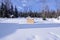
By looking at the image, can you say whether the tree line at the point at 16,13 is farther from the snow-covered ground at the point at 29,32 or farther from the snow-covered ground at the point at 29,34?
the snow-covered ground at the point at 29,34

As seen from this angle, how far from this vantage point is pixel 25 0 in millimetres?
7969

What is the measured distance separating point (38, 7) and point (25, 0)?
1.27 m

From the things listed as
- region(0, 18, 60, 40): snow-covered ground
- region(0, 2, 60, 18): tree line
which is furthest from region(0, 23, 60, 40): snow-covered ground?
region(0, 2, 60, 18): tree line

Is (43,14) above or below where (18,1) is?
below

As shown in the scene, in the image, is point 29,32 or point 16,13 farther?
point 16,13

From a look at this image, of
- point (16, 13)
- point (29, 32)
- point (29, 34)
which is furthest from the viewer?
point (16, 13)

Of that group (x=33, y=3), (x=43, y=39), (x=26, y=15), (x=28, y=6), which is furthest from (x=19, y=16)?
(x=43, y=39)

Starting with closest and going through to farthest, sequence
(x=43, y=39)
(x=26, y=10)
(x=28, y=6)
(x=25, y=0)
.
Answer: (x=43, y=39)
(x=26, y=10)
(x=28, y=6)
(x=25, y=0)

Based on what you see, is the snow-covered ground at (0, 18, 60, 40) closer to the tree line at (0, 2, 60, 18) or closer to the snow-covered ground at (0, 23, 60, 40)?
the snow-covered ground at (0, 23, 60, 40)

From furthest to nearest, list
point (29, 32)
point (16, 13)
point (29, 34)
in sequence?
point (16, 13)
point (29, 32)
point (29, 34)

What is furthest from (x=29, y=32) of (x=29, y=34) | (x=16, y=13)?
(x=16, y=13)

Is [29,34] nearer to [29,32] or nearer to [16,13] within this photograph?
[29,32]

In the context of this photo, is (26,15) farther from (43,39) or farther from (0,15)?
(43,39)

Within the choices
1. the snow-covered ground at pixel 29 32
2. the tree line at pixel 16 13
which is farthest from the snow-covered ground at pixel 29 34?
the tree line at pixel 16 13
